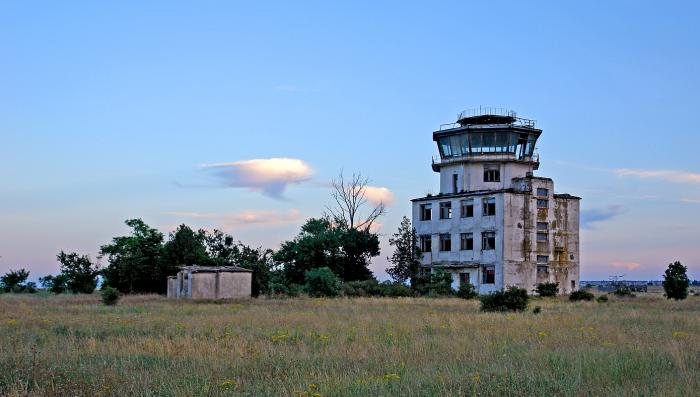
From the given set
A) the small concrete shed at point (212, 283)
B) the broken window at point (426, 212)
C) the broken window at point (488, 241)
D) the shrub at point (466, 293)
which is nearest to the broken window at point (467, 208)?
the broken window at point (488, 241)

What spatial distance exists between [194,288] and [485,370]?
4539 cm

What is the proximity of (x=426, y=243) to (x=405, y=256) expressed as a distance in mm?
3554

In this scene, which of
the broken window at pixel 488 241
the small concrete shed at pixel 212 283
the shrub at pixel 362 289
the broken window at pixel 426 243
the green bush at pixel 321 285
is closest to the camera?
the small concrete shed at pixel 212 283

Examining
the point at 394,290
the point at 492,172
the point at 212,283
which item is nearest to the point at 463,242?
the point at 492,172

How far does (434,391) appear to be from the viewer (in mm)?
12250

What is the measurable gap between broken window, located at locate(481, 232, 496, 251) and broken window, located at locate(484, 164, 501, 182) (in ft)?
18.9

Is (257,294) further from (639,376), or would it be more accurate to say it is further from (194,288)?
(639,376)

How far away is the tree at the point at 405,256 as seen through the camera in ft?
265

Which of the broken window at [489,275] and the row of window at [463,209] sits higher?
the row of window at [463,209]

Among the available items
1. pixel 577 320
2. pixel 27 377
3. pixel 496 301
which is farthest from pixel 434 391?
pixel 496 301

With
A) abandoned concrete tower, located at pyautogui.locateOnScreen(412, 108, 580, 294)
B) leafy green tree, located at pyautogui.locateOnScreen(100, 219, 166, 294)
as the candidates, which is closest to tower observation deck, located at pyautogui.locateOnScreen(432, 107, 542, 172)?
abandoned concrete tower, located at pyautogui.locateOnScreen(412, 108, 580, 294)

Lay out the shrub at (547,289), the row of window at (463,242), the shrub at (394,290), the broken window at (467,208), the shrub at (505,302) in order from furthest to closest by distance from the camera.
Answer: the broken window at (467,208) → the row of window at (463,242) → the shrub at (547,289) → the shrub at (394,290) → the shrub at (505,302)

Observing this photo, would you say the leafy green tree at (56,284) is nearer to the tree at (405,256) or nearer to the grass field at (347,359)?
the tree at (405,256)

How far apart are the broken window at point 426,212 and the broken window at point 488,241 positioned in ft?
25.2
